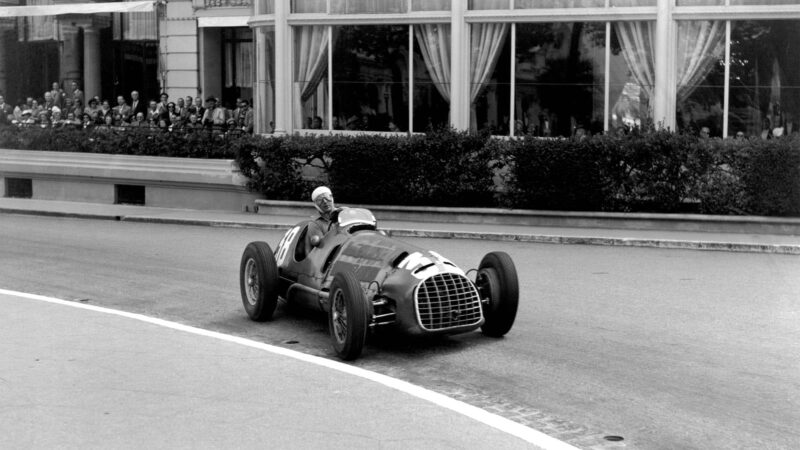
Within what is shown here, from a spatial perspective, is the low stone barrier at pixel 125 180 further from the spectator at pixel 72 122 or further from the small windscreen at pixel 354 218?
the small windscreen at pixel 354 218

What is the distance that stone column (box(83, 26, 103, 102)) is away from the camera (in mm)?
38688

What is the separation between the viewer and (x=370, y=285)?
10.2 m

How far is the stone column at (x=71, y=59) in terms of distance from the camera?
3912cm

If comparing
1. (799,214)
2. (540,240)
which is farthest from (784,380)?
(799,214)

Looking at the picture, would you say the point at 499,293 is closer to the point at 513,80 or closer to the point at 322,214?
the point at 322,214

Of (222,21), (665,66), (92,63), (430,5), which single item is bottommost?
(665,66)

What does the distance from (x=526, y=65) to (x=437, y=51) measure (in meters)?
1.87

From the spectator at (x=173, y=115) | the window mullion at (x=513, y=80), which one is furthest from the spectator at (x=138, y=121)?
the window mullion at (x=513, y=80)

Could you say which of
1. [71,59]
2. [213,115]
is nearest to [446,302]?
[213,115]

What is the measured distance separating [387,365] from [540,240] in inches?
384

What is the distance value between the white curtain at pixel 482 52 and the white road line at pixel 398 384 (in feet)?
40.1

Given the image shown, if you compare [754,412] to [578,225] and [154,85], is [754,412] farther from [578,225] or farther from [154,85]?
[154,85]

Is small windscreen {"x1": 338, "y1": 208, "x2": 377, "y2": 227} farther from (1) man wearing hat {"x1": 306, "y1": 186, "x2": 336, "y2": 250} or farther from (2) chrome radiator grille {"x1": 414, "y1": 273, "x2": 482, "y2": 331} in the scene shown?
(2) chrome radiator grille {"x1": 414, "y1": 273, "x2": 482, "y2": 331}

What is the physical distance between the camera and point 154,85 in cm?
3756
